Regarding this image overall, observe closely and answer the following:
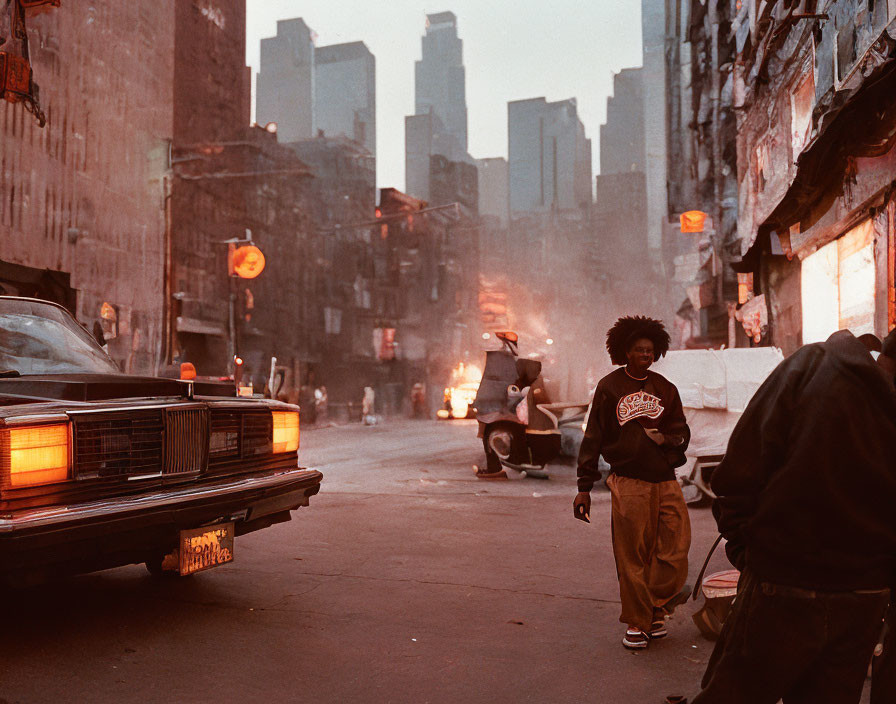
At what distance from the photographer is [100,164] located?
62.5ft

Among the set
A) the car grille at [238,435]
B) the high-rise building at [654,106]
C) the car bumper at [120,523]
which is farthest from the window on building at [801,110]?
the high-rise building at [654,106]

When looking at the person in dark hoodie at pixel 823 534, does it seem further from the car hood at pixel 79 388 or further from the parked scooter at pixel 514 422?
the parked scooter at pixel 514 422

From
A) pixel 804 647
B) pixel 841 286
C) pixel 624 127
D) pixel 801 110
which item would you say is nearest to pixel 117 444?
pixel 804 647

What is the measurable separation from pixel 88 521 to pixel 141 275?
1881 cm

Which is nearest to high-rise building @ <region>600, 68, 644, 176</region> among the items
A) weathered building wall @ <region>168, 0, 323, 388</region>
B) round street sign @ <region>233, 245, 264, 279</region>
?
weathered building wall @ <region>168, 0, 323, 388</region>

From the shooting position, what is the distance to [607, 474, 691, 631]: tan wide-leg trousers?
4.30m

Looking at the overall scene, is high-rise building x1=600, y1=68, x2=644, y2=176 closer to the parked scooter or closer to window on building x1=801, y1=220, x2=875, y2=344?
window on building x1=801, y1=220, x2=875, y2=344

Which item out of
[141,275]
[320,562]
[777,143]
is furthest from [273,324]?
[320,562]

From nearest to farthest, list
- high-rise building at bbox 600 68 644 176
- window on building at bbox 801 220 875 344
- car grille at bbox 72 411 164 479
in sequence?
car grille at bbox 72 411 164 479
window on building at bbox 801 220 875 344
high-rise building at bbox 600 68 644 176

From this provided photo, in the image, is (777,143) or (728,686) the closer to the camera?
(728,686)

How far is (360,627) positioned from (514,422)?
7.74 meters

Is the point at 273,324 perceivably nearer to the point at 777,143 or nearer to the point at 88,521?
the point at 777,143

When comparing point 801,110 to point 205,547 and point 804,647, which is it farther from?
point 804,647

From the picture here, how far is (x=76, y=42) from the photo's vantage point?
1805 centimetres
